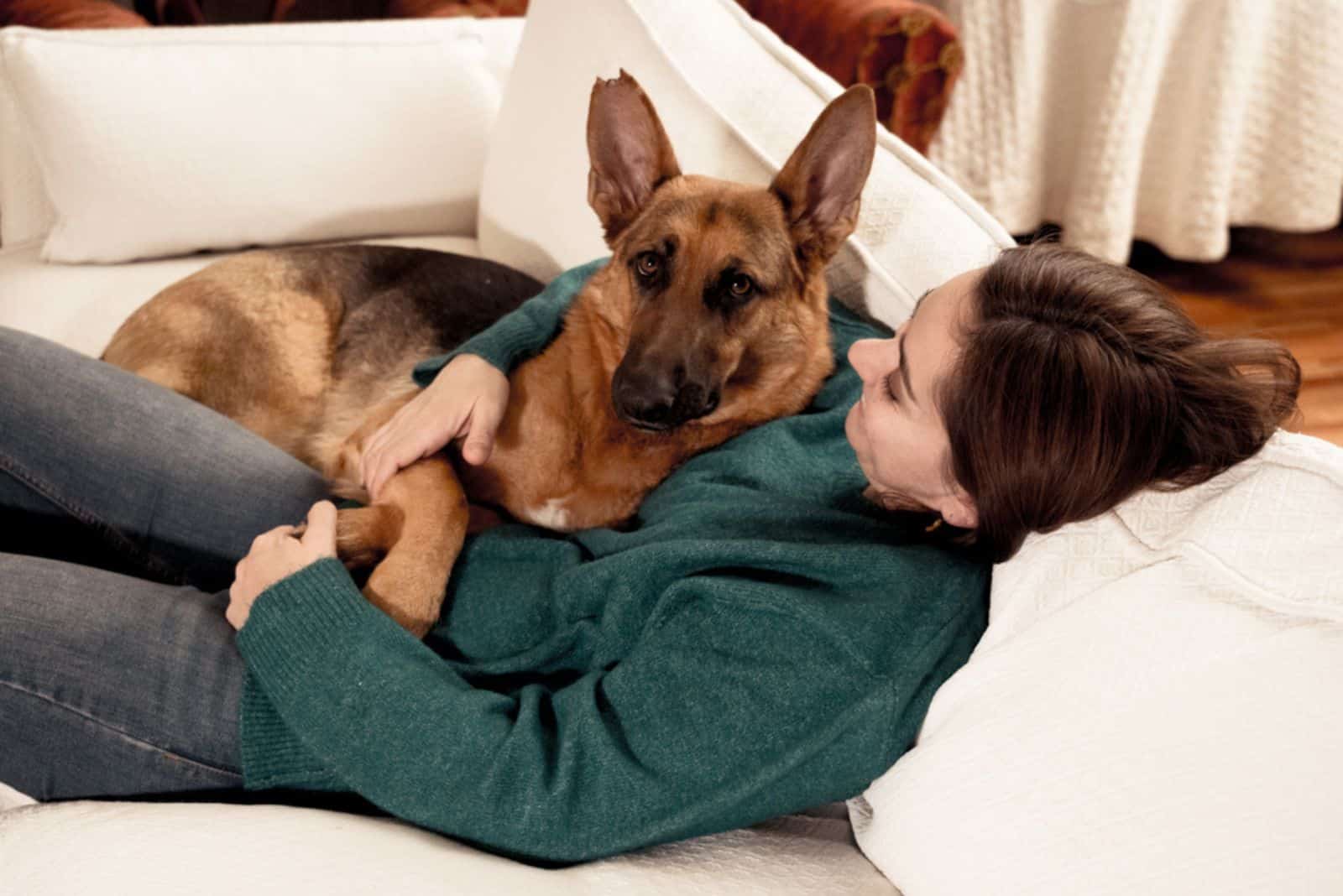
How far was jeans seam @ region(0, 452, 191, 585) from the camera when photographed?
1696 millimetres

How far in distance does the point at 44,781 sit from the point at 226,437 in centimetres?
69

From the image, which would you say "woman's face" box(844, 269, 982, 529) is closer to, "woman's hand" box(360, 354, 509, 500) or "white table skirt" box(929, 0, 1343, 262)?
"woman's hand" box(360, 354, 509, 500)

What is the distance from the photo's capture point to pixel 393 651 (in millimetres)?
1273

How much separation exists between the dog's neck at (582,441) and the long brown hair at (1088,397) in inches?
24.7

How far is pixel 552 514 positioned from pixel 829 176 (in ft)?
2.45

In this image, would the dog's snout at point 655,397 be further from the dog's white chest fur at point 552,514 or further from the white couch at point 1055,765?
the white couch at point 1055,765

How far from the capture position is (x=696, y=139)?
6.86ft

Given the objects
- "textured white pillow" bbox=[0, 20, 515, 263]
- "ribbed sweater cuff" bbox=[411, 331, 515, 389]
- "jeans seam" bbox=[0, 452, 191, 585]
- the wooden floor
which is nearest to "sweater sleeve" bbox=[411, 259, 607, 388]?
"ribbed sweater cuff" bbox=[411, 331, 515, 389]

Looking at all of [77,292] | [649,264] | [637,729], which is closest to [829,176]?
[649,264]

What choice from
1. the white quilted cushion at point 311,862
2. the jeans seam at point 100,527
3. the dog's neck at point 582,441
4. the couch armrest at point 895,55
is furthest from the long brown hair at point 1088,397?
the couch armrest at point 895,55

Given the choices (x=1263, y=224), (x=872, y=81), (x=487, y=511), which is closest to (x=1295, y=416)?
(x=487, y=511)

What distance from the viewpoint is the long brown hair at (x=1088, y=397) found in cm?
110

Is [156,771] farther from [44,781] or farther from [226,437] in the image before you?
[226,437]

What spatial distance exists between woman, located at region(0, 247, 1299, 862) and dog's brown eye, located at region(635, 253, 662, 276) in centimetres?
40
